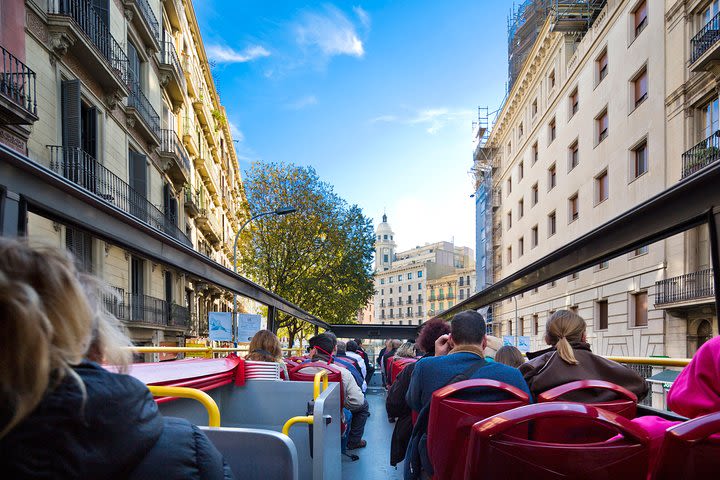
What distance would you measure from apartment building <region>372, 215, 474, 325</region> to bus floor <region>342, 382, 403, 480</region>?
84.2 m

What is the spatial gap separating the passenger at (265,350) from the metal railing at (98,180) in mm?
5492

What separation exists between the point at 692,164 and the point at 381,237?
395 feet

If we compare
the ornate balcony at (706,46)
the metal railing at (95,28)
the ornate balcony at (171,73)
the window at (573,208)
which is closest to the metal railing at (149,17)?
the ornate balcony at (171,73)

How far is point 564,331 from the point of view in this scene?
10.9ft

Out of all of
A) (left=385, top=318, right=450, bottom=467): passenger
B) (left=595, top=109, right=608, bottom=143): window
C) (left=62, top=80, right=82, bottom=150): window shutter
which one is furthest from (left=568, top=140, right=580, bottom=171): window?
(left=385, top=318, right=450, bottom=467): passenger

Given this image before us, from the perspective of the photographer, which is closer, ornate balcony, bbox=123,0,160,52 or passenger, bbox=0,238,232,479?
passenger, bbox=0,238,232,479

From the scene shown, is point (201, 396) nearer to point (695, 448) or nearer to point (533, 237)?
point (695, 448)

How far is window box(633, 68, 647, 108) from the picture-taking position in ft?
65.8

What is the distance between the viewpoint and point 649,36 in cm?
1933

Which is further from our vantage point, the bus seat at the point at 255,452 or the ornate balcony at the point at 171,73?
the ornate balcony at the point at 171,73

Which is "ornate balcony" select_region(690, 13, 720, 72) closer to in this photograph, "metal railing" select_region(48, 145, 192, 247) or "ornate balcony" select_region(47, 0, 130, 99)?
"metal railing" select_region(48, 145, 192, 247)

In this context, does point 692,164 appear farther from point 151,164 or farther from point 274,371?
point 151,164

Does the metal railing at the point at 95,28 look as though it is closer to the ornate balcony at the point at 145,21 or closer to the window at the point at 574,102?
the ornate balcony at the point at 145,21

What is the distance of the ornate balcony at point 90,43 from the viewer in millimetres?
12633
